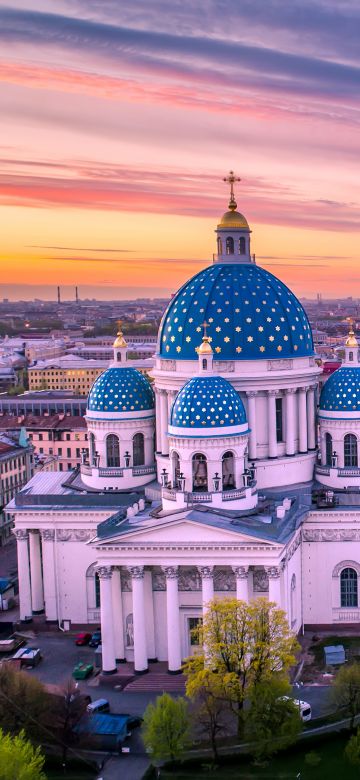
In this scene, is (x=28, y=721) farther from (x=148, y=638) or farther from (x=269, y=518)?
(x=269, y=518)

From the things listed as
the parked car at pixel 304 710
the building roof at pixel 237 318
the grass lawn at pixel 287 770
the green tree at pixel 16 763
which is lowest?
the grass lawn at pixel 287 770

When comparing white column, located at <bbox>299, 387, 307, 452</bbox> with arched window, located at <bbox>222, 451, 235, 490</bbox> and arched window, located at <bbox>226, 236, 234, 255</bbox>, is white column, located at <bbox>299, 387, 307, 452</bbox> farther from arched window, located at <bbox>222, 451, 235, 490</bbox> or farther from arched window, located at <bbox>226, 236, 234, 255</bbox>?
arched window, located at <bbox>226, 236, 234, 255</bbox>

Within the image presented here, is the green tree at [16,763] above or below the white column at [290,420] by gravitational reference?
below

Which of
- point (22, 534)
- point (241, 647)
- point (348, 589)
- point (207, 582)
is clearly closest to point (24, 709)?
point (241, 647)

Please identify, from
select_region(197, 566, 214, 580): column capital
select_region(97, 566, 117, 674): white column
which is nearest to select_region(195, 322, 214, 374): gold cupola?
select_region(197, 566, 214, 580): column capital

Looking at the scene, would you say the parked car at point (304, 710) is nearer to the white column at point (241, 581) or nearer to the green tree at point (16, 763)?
the white column at point (241, 581)

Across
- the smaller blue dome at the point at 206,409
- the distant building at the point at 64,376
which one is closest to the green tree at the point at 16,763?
the smaller blue dome at the point at 206,409

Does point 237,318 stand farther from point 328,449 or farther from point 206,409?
point 328,449
